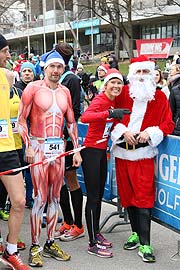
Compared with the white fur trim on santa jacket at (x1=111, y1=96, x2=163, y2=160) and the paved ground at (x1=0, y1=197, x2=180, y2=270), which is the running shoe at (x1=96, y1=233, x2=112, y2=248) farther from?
the white fur trim on santa jacket at (x1=111, y1=96, x2=163, y2=160)

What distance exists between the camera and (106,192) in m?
4.71

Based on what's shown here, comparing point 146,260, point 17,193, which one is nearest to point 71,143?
point 17,193

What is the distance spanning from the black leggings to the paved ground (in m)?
0.23

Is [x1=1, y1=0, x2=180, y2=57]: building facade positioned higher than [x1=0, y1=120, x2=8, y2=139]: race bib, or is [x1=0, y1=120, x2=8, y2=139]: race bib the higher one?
[x1=1, y1=0, x2=180, y2=57]: building facade

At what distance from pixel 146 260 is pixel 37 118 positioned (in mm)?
1646

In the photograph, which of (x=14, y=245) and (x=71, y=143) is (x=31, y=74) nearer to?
(x=71, y=143)

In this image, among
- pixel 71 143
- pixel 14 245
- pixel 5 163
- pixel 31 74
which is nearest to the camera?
pixel 5 163

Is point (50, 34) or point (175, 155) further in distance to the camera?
point (50, 34)

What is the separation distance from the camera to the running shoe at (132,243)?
415 cm

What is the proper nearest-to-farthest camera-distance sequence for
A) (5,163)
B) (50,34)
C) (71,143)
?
(5,163) < (71,143) < (50,34)

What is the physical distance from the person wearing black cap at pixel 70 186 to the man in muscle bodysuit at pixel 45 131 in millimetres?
478

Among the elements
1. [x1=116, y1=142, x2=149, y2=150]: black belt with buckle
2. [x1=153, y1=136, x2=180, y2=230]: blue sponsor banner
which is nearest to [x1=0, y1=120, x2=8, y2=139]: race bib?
[x1=116, y1=142, x2=149, y2=150]: black belt with buckle

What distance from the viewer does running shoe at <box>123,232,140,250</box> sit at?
13.6 feet

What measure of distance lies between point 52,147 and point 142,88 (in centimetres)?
98
